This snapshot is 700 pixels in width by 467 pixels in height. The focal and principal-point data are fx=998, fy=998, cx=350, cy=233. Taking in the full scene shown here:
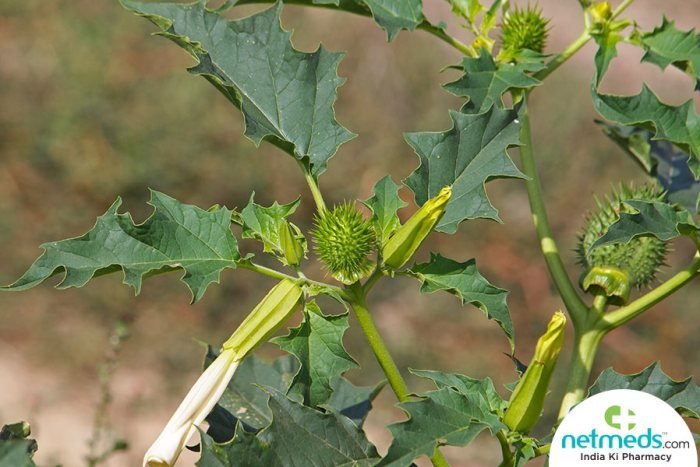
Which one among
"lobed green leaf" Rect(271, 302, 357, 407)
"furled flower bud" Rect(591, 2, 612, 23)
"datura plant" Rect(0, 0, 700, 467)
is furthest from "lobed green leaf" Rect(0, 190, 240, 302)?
"furled flower bud" Rect(591, 2, 612, 23)

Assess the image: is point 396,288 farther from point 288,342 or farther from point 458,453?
point 288,342

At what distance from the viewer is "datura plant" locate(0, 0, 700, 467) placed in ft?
3.15

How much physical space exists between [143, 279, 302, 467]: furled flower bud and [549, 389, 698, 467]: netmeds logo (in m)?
0.30

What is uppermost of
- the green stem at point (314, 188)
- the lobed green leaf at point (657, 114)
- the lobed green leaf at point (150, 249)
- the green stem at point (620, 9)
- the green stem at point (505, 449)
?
the green stem at point (620, 9)

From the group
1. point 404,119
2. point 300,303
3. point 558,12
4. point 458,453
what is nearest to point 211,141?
point 404,119

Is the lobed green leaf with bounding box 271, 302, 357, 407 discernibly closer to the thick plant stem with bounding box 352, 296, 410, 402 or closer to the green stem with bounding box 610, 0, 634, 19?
the thick plant stem with bounding box 352, 296, 410, 402

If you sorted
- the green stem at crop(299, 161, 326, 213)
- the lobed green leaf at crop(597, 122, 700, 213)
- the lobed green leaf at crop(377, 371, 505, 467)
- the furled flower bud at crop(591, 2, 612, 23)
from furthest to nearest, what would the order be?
the lobed green leaf at crop(597, 122, 700, 213), the furled flower bud at crop(591, 2, 612, 23), the green stem at crop(299, 161, 326, 213), the lobed green leaf at crop(377, 371, 505, 467)

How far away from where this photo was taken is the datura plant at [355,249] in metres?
0.96

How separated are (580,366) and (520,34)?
45cm

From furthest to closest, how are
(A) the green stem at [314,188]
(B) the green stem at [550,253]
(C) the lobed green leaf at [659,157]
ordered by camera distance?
(C) the lobed green leaf at [659,157] → (B) the green stem at [550,253] → (A) the green stem at [314,188]

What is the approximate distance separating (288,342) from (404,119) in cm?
413

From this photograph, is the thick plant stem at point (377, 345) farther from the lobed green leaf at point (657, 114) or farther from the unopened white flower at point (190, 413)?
the lobed green leaf at point (657, 114)

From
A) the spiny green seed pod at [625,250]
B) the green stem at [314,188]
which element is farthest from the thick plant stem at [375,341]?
the spiny green seed pod at [625,250]

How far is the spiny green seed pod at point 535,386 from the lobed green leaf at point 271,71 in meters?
0.33
